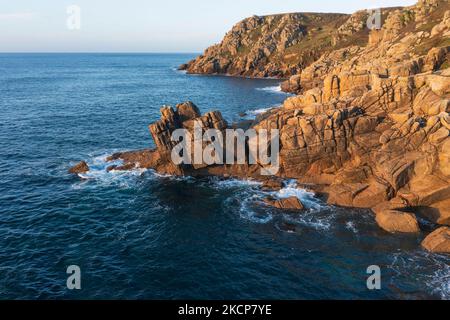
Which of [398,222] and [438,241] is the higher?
[398,222]

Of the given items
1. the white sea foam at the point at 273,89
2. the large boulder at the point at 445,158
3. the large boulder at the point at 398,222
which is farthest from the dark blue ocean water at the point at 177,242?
the white sea foam at the point at 273,89

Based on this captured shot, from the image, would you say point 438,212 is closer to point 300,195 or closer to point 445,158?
point 445,158

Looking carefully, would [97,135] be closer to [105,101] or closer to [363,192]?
[105,101]

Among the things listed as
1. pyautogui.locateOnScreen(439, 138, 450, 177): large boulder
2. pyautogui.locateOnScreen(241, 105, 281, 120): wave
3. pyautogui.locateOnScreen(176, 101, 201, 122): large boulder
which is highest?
pyautogui.locateOnScreen(176, 101, 201, 122): large boulder

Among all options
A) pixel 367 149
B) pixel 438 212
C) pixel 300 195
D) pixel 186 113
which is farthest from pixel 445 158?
pixel 186 113

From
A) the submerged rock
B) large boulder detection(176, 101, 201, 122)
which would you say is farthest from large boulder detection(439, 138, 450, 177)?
the submerged rock

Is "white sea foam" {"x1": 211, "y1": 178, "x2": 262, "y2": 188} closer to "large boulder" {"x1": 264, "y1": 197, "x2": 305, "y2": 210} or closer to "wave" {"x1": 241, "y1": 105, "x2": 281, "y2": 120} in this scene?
"large boulder" {"x1": 264, "y1": 197, "x2": 305, "y2": 210}
